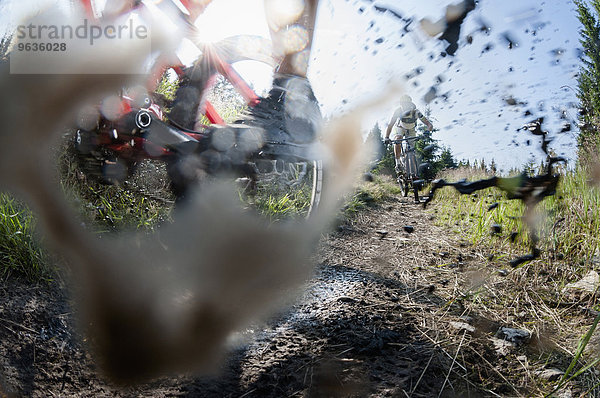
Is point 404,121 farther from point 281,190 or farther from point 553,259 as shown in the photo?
point 553,259

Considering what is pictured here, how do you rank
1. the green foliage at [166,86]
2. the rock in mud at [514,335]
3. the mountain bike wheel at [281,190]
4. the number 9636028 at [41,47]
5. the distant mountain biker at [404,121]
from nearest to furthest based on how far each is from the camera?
the rock in mud at [514,335] → the number 9636028 at [41,47] → the mountain bike wheel at [281,190] → the green foliage at [166,86] → the distant mountain biker at [404,121]

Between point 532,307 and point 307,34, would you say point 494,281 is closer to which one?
point 532,307

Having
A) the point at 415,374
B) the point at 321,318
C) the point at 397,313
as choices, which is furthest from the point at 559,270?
the point at 321,318

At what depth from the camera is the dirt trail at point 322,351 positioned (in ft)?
3.34

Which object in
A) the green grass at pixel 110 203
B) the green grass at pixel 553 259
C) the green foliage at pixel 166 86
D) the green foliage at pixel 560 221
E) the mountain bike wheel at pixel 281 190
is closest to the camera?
the green grass at pixel 553 259

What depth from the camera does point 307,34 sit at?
242 cm

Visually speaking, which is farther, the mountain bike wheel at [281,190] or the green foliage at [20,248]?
the mountain bike wheel at [281,190]

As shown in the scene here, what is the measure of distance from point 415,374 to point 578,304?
0.95 m

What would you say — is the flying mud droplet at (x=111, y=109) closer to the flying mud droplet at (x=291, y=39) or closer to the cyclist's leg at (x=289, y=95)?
the cyclist's leg at (x=289, y=95)

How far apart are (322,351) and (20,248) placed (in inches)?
58.5

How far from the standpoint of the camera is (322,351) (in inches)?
48.1

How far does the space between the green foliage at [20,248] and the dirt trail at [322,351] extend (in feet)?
0.29

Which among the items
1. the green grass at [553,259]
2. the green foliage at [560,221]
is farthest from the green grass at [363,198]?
the green grass at [553,259]

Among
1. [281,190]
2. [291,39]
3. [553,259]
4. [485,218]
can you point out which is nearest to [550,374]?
[553,259]
